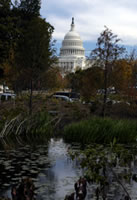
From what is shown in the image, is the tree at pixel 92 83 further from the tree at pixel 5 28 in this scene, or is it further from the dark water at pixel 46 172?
the tree at pixel 5 28

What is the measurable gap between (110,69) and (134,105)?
3.80 meters

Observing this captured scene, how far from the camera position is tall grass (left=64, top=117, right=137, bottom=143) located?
1775cm

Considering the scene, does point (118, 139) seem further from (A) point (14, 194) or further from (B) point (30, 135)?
(A) point (14, 194)

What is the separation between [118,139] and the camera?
17.3 m

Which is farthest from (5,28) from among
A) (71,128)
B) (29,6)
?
(71,128)

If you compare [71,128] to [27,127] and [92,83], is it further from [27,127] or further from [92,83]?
[92,83]

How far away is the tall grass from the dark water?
247cm

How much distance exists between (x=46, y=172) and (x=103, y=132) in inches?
289

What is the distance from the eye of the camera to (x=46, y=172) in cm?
1094

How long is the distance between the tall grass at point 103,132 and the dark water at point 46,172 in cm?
247

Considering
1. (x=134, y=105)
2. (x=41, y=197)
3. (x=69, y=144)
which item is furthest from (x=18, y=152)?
(x=134, y=105)

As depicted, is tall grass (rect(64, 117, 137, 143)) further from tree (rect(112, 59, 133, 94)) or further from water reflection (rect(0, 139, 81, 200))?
tree (rect(112, 59, 133, 94))

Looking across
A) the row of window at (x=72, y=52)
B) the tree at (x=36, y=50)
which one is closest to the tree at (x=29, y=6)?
the tree at (x=36, y=50)

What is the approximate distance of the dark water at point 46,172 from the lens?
8.95 m
